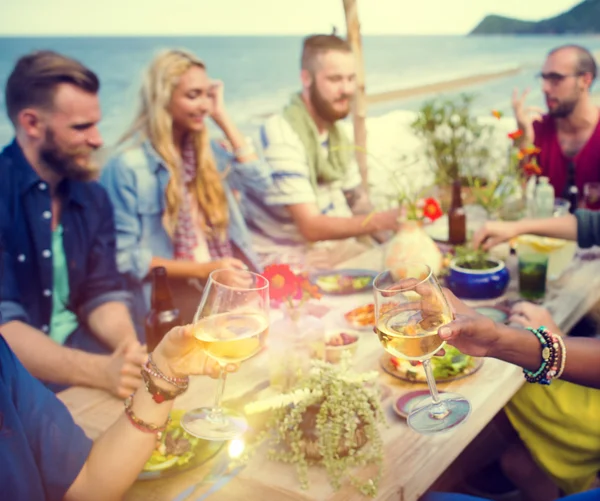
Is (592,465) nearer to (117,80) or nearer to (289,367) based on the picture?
(289,367)

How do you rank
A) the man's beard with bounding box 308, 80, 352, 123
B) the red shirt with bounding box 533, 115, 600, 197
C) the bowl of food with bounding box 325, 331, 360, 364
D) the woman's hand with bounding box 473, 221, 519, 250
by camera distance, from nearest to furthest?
the bowl of food with bounding box 325, 331, 360, 364 → the woman's hand with bounding box 473, 221, 519, 250 → the man's beard with bounding box 308, 80, 352, 123 → the red shirt with bounding box 533, 115, 600, 197

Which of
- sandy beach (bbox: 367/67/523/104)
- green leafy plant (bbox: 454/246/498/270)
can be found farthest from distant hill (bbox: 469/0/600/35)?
green leafy plant (bbox: 454/246/498/270)

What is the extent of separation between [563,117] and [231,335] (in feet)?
10.2

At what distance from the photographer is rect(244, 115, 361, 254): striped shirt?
2674 mm

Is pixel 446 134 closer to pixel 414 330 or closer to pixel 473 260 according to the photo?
pixel 473 260

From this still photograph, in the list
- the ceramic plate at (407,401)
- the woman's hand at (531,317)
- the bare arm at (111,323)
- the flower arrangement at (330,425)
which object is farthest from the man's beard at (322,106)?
the flower arrangement at (330,425)

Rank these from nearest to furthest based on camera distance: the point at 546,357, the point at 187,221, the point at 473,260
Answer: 1. the point at 546,357
2. the point at 473,260
3. the point at 187,221

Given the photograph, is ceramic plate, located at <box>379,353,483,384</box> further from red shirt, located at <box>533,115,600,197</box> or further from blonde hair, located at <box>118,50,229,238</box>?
red shirt, located at <box>533,115,600,197</box>

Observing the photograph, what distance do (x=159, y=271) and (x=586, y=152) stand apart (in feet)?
8.81

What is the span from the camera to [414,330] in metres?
0.85

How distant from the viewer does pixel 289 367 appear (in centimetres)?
124

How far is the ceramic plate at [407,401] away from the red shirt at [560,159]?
2.37 meters

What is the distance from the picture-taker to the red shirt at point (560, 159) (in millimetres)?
3219

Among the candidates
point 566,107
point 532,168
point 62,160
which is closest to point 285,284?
Answer: point 62,160
